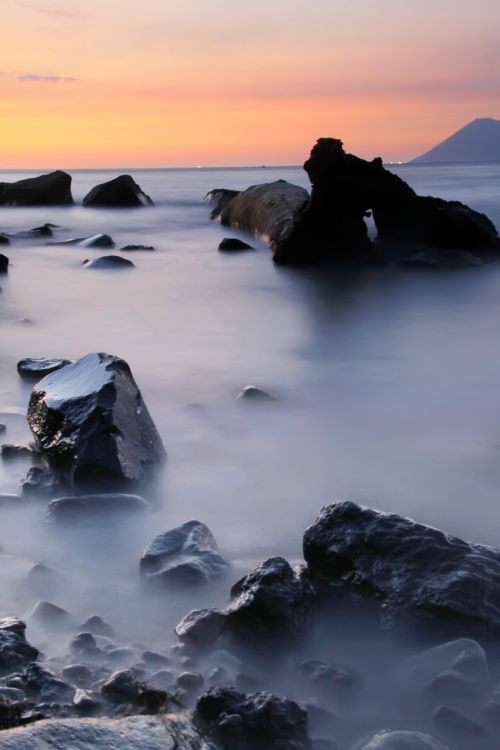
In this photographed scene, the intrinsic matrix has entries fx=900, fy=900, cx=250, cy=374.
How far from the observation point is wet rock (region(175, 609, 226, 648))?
8.97 ft

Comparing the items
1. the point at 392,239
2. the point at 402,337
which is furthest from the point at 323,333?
the point at 392,239

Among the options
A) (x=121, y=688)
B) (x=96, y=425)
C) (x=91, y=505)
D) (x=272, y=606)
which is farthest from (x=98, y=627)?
(x=96, y=425)

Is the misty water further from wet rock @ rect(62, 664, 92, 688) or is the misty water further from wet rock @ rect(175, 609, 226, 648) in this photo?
wet rock @ rect(62, 664, 92, 688)

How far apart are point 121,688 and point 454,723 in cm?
89

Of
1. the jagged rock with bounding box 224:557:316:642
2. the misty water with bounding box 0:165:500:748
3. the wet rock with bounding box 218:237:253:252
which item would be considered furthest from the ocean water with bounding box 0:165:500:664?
the wet rock with bounding box 218:237:253:252

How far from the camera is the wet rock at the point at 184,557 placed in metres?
3.12

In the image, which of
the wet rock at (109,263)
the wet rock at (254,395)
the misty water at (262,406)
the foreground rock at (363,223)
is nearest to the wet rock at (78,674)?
the misty water at (262,406)

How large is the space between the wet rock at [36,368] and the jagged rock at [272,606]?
11.4 ft

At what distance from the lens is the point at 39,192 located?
84.7ft

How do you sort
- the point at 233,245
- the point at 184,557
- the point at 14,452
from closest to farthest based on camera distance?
the point at 184,557
the point at 14,452
the point at 233,245

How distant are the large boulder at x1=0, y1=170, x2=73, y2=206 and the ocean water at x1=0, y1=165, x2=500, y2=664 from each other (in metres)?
12.9

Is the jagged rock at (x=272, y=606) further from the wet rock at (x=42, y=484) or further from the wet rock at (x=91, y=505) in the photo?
the wet rock at (x=42, y=484)

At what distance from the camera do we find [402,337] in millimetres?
8148

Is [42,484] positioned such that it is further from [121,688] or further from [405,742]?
[405,742]
